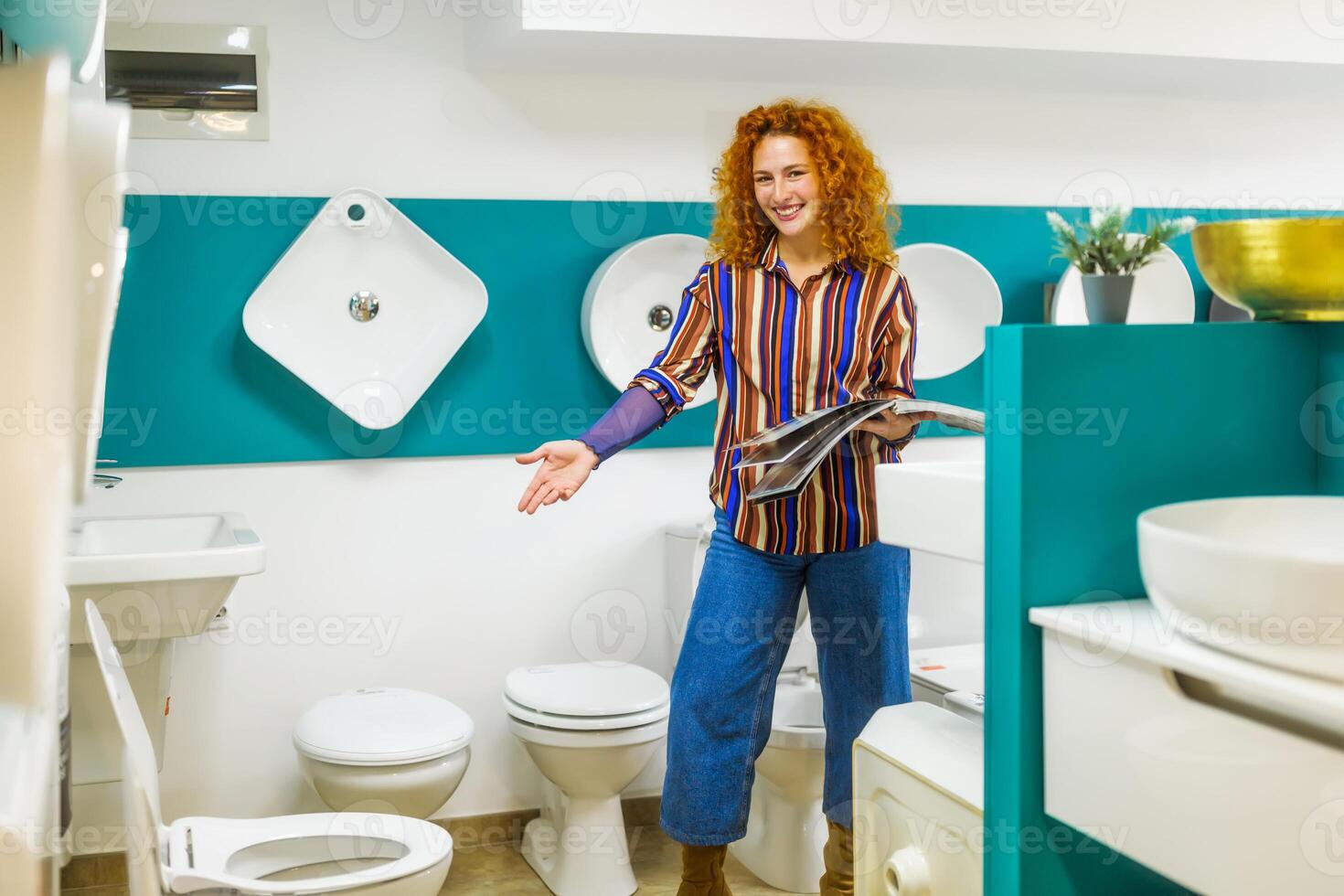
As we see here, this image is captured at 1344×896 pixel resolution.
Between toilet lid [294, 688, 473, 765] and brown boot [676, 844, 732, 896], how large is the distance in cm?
61

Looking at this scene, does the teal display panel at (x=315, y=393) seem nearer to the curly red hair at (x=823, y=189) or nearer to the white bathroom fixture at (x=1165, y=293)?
the white bathroom fixture at (x=1165, y=293)

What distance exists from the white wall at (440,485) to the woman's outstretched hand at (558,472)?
1.08 meters

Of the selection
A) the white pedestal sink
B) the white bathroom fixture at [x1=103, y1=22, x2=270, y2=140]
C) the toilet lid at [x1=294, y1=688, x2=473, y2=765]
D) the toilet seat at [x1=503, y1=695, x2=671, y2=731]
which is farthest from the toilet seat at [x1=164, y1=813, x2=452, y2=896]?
the white bathroom fixture at [x1=103, y1=22, x2=270, y2=140]

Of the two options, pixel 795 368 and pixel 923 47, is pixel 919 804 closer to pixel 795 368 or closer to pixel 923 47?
pixel 795 368

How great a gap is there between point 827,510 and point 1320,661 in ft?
3.71

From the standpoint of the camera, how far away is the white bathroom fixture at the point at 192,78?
2785 mm

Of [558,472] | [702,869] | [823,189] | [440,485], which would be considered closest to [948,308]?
[823,189]

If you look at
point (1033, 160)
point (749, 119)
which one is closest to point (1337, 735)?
point (749, 119)

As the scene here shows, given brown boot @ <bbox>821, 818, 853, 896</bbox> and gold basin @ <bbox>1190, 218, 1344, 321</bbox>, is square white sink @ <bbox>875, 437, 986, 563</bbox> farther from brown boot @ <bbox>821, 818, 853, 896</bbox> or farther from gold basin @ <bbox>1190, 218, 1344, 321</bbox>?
brown boot @ <bbox>821, 818, 853, 896</bbox>

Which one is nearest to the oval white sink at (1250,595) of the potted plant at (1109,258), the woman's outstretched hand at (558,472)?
the potted plant at (1109,258)

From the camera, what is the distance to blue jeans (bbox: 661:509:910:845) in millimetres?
2109

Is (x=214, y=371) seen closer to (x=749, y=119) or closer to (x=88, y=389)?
(x=749, y=119)

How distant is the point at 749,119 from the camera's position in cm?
226

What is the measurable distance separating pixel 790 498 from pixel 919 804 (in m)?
0.63
